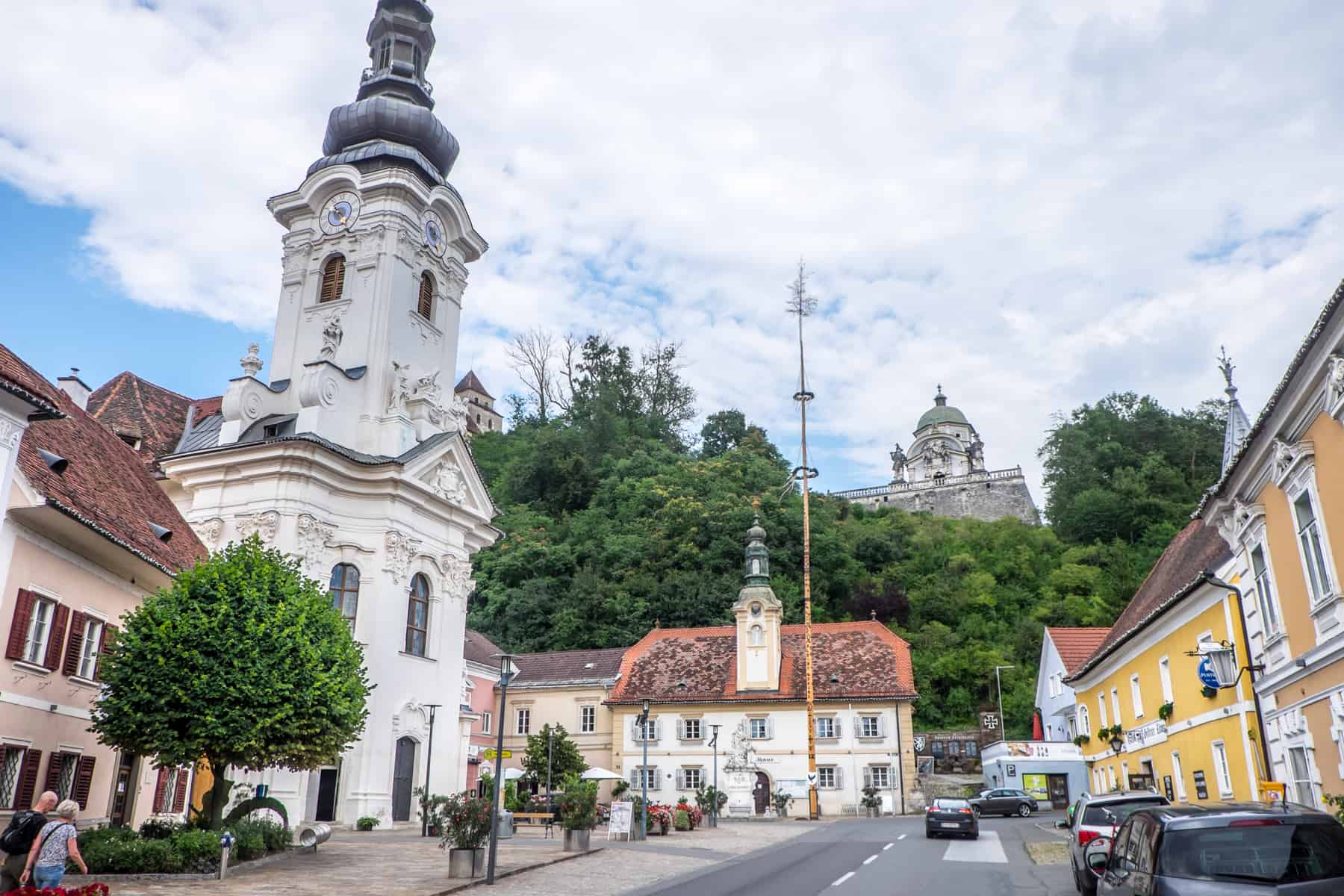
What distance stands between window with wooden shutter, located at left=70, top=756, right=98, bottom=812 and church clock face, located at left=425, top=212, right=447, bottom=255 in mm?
22749

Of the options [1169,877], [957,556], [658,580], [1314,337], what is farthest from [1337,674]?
[957,556]

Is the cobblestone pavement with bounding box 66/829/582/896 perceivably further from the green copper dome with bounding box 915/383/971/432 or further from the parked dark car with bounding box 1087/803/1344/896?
the green copper dome with bounding box 915/383/971/432

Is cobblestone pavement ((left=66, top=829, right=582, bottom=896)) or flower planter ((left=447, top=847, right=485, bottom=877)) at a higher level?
flower planter ((left=447, top=847, right=485, bottom=877))

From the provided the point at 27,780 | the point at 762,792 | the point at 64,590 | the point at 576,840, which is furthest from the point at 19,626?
the point at 762,792

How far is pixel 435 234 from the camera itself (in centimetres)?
3772

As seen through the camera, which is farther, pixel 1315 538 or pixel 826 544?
pixel 826 544

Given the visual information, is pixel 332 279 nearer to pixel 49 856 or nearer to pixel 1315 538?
pixel 49 856

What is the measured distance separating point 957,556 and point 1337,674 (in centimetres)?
5863

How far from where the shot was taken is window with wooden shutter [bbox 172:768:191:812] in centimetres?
2309

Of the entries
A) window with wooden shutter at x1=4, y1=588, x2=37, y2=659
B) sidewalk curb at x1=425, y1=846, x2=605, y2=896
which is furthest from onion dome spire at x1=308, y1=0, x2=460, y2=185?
sidewalk curb at x1=425, y1=846, x2=605, y2=896

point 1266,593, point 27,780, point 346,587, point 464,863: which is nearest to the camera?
point 1266,593

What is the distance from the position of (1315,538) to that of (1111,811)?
4864 millimetres

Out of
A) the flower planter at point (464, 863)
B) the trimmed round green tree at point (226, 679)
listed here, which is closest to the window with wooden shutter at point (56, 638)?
the trimmed round green tree at point (226, 679)

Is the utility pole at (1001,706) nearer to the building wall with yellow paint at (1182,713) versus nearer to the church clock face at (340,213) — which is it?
the building wall with yellow paint at (1182,713)
